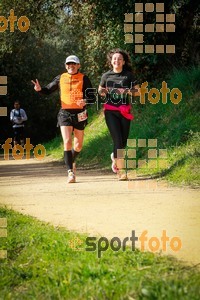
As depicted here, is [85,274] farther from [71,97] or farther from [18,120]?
[18,120]

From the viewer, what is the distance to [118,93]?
32.1ft

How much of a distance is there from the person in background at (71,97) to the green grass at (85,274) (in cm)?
515

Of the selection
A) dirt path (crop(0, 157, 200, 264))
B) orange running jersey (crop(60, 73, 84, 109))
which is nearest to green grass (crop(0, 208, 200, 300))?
dirt path (crop(0, 157, 200, 264))

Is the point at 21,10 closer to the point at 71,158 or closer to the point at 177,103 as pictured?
the point at 177,103

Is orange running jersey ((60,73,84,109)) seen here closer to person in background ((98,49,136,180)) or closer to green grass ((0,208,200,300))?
person in background ((98,49,136,180))

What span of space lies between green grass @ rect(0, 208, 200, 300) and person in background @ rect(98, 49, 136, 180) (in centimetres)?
515

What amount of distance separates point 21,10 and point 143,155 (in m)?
7.31

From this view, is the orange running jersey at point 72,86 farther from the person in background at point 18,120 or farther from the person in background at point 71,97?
the person in background at point 18,120

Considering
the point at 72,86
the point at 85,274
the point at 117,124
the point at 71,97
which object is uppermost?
the point at 72,86

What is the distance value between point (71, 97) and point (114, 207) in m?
3.92

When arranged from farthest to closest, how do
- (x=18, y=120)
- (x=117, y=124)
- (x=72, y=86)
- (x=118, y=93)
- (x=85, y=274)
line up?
1. (x=18, y=120)
2. (x=117, y=124)
3. (x=72, y=86)
4. (x=118, y=93)
5. (x=85, y=274)

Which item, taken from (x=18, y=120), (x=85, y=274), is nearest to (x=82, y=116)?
(x=85, y=274)

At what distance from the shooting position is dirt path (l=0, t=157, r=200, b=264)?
16.3ft

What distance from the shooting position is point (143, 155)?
38.5ft
